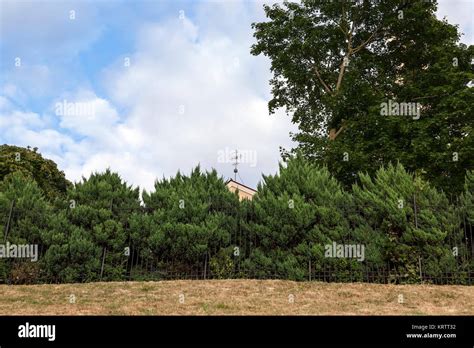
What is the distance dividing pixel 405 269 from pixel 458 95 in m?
10.7

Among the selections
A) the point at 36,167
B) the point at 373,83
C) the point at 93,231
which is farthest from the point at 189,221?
the point at 36,167

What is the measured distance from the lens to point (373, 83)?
74.5 feet

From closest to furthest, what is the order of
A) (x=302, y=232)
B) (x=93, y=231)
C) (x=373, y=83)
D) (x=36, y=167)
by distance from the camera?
(x=302, y=232) → (x=93, y=231) → (x=373, y=83) → (x=36, y=167)

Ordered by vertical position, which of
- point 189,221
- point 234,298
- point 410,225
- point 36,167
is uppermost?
point 36,167

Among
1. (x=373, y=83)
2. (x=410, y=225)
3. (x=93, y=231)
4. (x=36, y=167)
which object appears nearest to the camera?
(x=410, y=225)

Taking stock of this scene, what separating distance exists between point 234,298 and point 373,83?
16.6 meters

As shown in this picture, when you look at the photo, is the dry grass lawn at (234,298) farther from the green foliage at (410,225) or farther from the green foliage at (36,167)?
the green foliage at (36,167)

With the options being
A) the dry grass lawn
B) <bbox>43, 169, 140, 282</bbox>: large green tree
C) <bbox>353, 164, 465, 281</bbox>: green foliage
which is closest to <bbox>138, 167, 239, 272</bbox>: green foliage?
<bbox>43, 169, 140, 282</bbox>: large green tree

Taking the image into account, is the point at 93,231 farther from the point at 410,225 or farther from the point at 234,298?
the point at 410,225

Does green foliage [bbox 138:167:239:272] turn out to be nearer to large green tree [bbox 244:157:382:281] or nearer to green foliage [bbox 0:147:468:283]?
green foliage [bbox 0:147:468:283]

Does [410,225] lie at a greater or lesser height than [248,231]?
greater

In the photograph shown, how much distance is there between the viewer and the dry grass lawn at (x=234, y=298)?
8.84 m

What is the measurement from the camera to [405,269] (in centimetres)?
1141

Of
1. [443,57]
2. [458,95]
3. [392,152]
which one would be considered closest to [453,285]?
[392,152]
